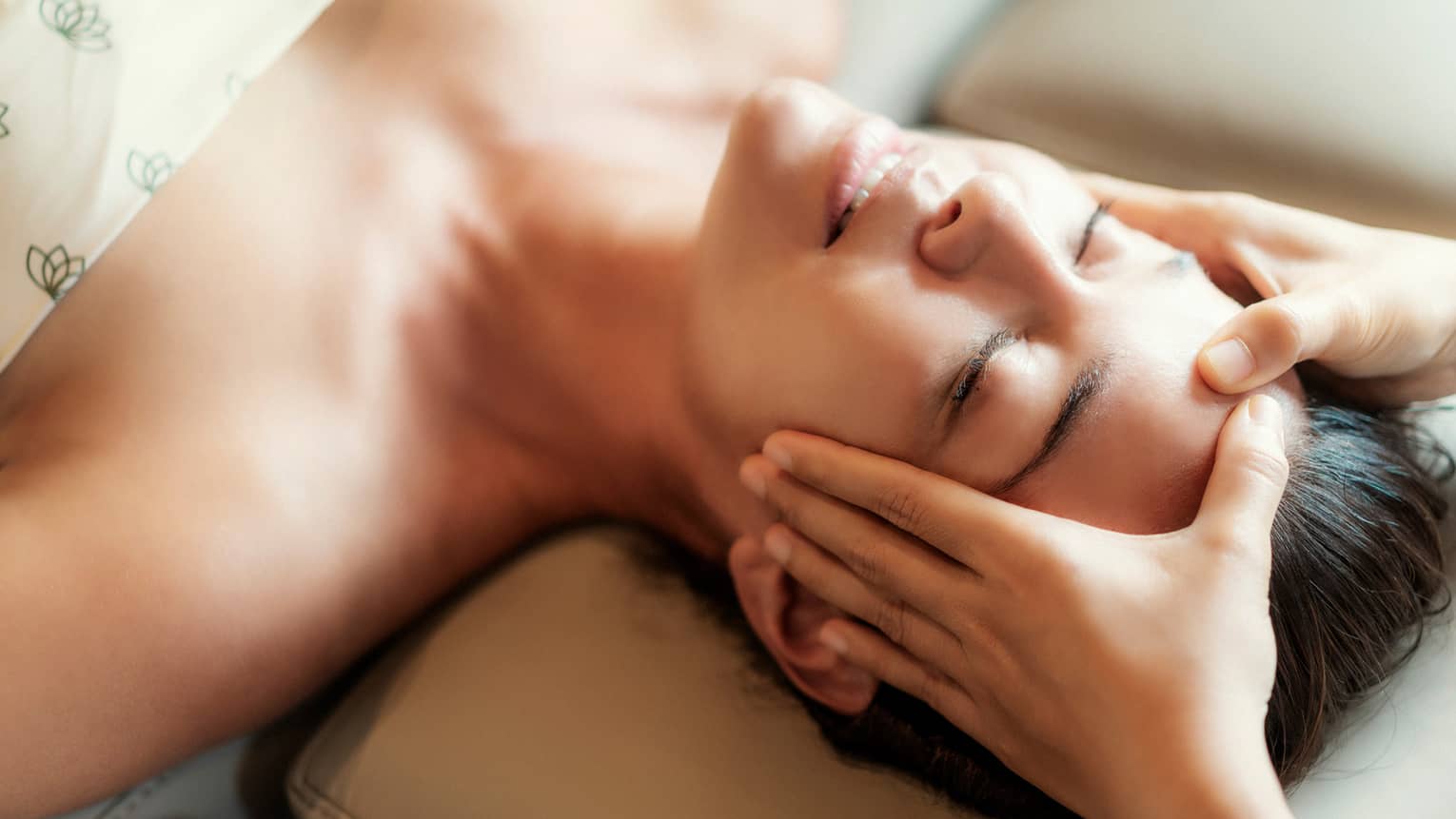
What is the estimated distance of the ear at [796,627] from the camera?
1002mm

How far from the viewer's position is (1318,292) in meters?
0.92

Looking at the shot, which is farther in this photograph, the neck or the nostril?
the neck

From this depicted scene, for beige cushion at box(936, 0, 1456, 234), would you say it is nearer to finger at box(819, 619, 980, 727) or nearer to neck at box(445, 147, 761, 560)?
neck at box(445, 147, 761, 560)

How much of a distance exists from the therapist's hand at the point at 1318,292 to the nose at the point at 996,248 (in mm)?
143

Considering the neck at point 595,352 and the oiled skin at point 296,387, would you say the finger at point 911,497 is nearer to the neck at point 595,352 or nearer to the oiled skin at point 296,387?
the neck at point 595,352

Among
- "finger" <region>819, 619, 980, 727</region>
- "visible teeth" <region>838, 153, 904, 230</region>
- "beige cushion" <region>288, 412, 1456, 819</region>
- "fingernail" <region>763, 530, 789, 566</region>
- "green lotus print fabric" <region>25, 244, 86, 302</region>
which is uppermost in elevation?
"green lotus print fabric" <region>25, 244, 86, 302</region>

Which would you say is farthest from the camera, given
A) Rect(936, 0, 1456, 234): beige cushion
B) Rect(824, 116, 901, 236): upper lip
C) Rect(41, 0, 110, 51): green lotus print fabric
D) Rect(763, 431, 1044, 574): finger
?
Rect(936, 0, 1456, 234): beige cushion

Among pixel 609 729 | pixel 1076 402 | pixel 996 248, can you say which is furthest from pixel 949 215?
pixel 609 729

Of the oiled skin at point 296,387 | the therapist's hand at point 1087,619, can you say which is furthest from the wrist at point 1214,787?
the oiled skin at point 296,387

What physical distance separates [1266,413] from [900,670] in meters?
0.38

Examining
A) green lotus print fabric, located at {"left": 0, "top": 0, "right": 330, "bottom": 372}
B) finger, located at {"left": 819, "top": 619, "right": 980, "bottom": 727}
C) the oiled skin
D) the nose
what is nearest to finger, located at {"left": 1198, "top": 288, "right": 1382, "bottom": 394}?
the nose

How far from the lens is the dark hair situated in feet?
2.76

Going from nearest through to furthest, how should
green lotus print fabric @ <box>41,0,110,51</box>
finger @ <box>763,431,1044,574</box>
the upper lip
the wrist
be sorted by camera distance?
the wrist
finger @ <box>763,431,1044,574</box>
the upper lip
green lotus print fabric @ <box>41,0,110,51</box>

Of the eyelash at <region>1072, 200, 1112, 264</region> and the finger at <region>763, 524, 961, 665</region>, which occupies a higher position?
the eyelash at <region>1072, 200, 1112, 264</region>
